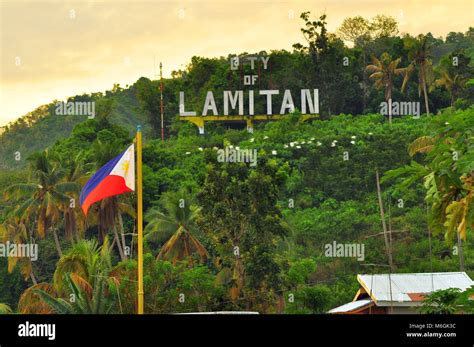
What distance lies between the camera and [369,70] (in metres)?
65.1

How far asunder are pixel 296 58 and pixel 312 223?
13.5 m

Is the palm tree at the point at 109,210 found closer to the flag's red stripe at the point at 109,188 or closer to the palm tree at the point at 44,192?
the palm tree at the point at 44,192

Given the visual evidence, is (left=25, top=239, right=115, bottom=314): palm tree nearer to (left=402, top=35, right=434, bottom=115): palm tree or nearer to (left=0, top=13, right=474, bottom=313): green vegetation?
(left=0, top=13, right=474, bottom=313): green vegetation

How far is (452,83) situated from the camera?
63562 millimetres

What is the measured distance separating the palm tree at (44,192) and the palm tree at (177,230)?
478cm

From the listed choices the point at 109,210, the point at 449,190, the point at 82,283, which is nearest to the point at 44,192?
the point at 109,210

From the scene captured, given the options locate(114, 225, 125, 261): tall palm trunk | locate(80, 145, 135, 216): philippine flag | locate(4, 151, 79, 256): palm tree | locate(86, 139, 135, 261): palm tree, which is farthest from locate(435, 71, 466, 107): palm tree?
locate(80, 145, 135, 216): philippine flag

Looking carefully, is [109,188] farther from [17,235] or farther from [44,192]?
[17,235]

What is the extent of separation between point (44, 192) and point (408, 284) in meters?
24.8

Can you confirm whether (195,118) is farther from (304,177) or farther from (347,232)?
(347,232)

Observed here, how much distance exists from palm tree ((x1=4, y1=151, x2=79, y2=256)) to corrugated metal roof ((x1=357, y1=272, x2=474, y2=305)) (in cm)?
2219

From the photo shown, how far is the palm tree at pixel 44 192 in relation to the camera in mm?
54281

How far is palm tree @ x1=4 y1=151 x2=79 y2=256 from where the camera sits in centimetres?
5428
